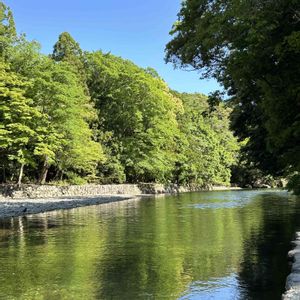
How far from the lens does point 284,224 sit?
17.7m

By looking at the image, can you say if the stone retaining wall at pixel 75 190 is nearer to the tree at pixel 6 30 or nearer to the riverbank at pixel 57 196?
the riverbank at pixel 57 196

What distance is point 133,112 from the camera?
51969 mm

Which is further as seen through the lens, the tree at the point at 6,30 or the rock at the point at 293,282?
the tree at the point at 6,30

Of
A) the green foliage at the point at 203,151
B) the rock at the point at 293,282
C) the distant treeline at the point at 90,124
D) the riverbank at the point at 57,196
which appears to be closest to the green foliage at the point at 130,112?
the distant treeline at the point at 90,124

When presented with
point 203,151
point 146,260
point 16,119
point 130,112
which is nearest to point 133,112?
point 130,112

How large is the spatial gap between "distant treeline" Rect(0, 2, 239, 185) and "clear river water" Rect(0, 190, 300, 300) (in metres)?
5.01

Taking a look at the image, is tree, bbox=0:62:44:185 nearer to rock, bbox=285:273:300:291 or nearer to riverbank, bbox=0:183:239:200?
riverbank, bbox=0:183:239:200

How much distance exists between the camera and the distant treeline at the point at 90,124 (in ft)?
111

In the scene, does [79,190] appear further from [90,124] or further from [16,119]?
[90,124]

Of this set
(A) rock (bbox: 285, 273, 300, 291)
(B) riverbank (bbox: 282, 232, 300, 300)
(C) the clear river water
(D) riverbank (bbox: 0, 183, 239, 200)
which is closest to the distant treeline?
(D) riverbank (bbox: 0, 183, 239, 200)

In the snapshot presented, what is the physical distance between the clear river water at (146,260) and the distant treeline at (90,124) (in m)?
5.01

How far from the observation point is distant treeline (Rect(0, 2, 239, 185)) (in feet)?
111

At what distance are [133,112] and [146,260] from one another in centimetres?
4171

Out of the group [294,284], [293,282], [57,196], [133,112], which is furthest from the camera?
[133,112]
